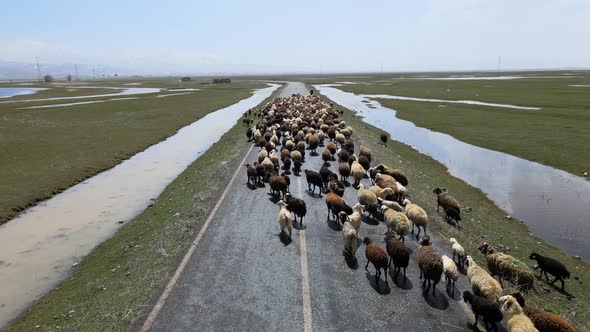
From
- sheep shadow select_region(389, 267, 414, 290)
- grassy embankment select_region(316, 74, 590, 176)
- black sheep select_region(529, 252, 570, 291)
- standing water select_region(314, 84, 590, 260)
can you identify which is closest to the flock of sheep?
black sheep select_region(529, 252, 570, 291)

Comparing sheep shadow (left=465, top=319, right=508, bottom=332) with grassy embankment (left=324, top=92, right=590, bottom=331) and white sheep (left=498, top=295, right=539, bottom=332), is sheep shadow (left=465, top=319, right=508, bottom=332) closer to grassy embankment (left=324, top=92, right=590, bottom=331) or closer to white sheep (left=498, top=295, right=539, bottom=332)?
white sheep (left=498, top=295, right=539, bottom=332)

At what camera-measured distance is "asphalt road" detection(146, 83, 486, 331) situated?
9.81 metres

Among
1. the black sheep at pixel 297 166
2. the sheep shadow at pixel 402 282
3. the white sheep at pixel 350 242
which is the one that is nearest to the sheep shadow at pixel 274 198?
the black sheep at pixel 297 166

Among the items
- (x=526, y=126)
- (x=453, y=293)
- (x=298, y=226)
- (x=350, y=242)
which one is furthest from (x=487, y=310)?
(x=526, y=126)

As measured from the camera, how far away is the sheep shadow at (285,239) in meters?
14.5

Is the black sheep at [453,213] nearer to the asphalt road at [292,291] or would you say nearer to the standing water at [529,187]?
the asphalt road at [292,291]

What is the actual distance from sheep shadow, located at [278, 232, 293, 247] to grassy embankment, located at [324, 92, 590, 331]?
640cm

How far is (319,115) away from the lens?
156 feet

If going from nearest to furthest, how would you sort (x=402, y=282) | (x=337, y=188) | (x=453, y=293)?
(x=453, y=293)
(x=402, y=282)
(x=337, y=188)

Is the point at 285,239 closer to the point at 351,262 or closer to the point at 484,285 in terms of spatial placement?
the point at 351,262

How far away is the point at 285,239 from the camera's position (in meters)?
14.9

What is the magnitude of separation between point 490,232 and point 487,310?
29.1ft

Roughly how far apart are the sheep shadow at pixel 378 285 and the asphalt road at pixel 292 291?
3 centimetres

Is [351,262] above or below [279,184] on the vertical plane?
below
